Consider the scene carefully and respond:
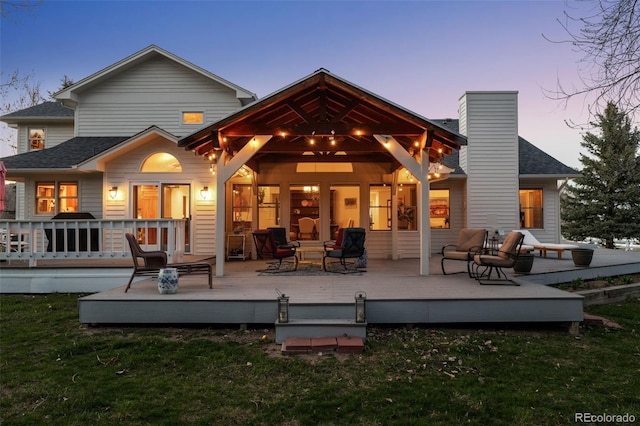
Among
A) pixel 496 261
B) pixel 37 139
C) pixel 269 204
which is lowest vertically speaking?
pixel 496 261

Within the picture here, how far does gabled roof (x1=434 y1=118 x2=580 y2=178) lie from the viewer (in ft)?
38.0

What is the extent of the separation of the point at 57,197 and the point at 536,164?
46.3 ft

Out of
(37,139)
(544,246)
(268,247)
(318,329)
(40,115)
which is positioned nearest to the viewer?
A: (318,329)

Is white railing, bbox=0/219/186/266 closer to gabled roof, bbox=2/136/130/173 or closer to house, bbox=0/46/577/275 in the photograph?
house, bbox=0/46/577/275

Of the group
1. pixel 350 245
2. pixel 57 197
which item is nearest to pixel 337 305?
pixel 350 245

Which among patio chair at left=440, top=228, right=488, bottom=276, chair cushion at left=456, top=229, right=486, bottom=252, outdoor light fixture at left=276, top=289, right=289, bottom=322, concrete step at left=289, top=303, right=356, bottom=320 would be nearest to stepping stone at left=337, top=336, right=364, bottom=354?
concrete step at left=289, top=303, right=356, bottom=320

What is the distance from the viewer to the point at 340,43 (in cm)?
1543

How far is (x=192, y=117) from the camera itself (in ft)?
37.4

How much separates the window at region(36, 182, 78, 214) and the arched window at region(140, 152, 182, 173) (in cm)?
256

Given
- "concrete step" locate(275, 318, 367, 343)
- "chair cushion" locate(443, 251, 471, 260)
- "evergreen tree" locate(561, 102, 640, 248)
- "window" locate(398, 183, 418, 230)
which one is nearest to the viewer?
"concrete step" locate(275, 318, 367, 343)

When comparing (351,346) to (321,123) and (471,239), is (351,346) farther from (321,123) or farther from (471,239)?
(471,239)

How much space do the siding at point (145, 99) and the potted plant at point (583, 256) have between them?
9298 mm

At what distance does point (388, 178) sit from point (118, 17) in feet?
39.4

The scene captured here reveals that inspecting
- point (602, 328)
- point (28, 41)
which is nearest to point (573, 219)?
point (602, 328)
